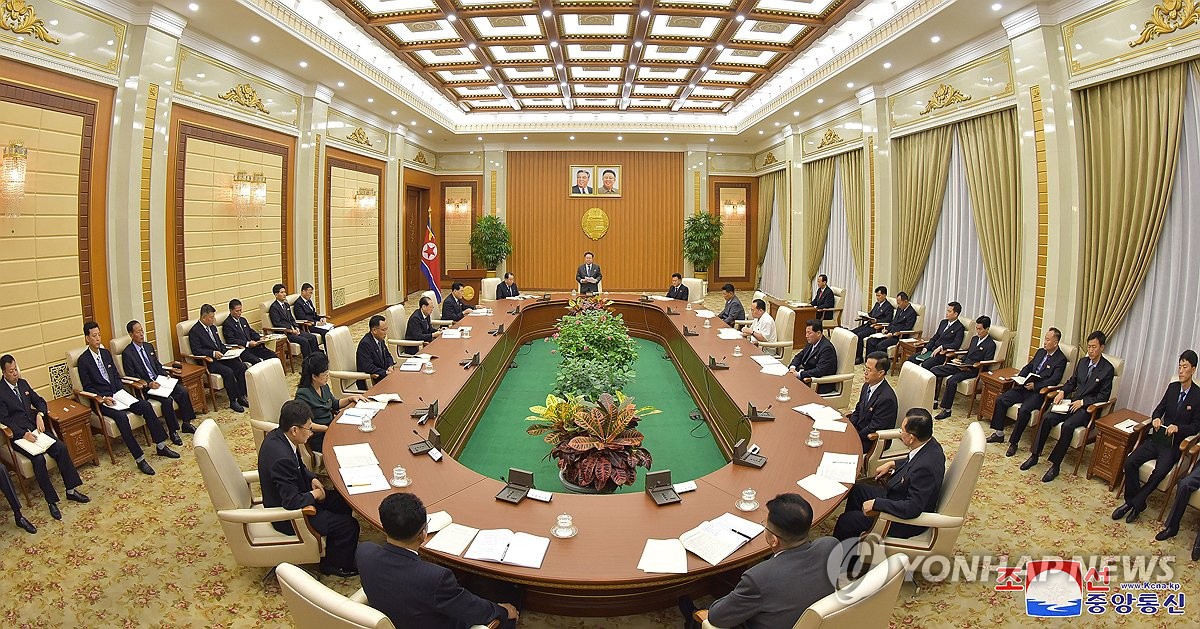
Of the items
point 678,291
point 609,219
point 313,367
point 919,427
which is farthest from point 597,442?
point 609,219

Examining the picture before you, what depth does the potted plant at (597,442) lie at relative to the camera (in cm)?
332

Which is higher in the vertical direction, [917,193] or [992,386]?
[917,193]

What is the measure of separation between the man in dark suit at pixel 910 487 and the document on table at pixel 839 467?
15 centimetres

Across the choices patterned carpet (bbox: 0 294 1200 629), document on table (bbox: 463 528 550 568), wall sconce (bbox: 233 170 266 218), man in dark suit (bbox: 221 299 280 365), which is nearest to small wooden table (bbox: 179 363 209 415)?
man in dark suit (bbox: 221 299 280 365)

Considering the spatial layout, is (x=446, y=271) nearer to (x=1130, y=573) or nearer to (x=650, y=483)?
(x=650, y=483)

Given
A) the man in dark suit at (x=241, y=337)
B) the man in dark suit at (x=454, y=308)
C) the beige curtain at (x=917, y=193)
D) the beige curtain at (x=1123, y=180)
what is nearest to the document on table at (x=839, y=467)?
the beige curtain at (x=1123, y=180)

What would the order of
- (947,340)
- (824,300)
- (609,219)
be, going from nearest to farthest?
(947,340)
(824,300)
(609,219)

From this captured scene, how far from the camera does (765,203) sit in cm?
1328

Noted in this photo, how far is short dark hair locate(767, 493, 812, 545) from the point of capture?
2125 millimetres

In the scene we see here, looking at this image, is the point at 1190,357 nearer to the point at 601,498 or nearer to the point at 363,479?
the point at 601,498

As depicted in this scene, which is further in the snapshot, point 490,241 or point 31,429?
point 490,241

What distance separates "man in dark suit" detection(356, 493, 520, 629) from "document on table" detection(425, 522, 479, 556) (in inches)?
11.0

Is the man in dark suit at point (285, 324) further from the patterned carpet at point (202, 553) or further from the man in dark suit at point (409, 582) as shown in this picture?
the man in dark suit at point (409, 582)

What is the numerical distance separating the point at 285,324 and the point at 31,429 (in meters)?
3.46
